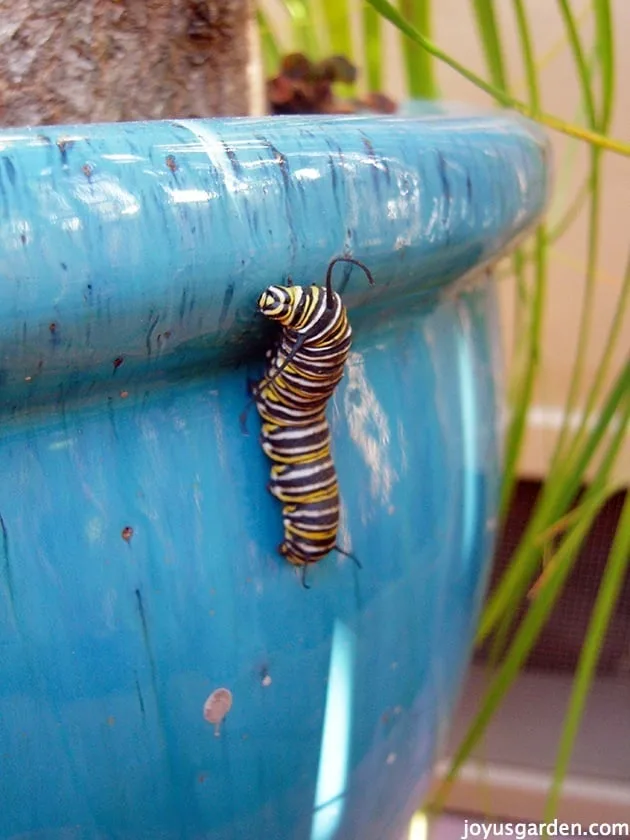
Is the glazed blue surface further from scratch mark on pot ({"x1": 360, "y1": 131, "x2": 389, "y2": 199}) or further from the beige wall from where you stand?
the beige wall

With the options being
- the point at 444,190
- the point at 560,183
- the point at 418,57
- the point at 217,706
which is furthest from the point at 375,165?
the point at 560,183

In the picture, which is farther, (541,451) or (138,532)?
(541,451)

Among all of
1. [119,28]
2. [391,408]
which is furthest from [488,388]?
[119,28]

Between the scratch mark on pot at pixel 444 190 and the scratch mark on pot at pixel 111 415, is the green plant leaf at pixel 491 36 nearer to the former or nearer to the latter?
the scratch mark on pot at pixel 444 190

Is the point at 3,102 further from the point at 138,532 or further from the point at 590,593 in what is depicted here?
the point at 590,593

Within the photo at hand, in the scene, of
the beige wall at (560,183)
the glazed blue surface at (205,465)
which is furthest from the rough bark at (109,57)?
the beige wall at (560,183)

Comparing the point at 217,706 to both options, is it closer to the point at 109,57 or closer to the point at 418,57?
the point at 109,57
